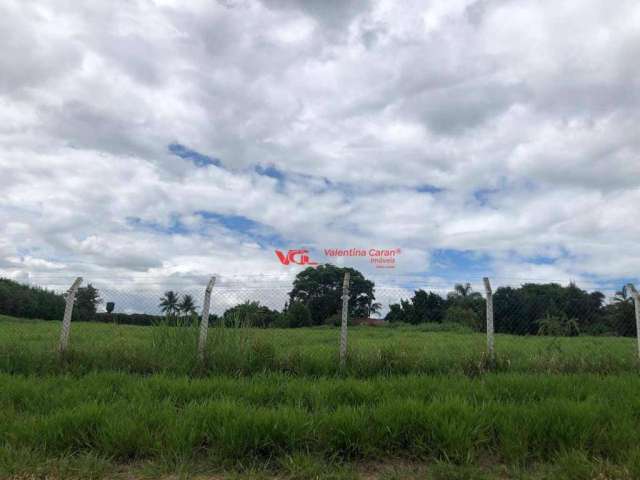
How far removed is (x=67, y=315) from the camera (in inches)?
314

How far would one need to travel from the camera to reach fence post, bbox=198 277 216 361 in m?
7.62

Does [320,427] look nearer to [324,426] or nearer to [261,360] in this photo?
[324,426]

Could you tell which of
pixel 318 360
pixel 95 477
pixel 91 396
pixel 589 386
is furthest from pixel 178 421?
pixel 589 386

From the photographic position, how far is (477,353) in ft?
25.2

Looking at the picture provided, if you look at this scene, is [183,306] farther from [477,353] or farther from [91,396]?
[477,353]

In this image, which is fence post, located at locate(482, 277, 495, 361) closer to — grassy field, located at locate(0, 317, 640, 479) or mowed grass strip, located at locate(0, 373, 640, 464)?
grassy field, located at locate(0, 317, 640, 479)

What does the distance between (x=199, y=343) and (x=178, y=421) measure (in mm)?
3393

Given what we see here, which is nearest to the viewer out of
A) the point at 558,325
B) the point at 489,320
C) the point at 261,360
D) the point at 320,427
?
the point at 320,427

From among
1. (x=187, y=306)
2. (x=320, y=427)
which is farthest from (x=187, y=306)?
(x=320, y=427)

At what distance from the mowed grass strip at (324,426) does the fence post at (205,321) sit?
2.20 metres

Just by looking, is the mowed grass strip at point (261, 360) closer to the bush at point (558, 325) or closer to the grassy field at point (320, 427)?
the grassy field at point (320, 427)

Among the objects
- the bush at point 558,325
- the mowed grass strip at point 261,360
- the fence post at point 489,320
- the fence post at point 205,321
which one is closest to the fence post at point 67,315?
the mowed grass strip at point 261,360

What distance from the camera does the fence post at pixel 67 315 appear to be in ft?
25.2

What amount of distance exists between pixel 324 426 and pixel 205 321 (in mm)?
4111
